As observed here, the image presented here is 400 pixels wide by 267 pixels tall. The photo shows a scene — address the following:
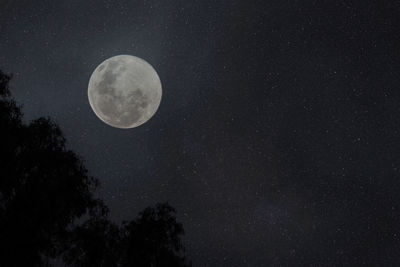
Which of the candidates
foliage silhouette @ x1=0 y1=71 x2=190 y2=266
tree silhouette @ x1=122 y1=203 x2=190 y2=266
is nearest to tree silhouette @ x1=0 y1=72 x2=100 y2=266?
foliage silhouette @ x1=0 y1=71 x2=190 y2=266

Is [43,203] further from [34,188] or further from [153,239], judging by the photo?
[153,239]

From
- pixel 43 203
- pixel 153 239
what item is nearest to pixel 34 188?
pixel 43 203

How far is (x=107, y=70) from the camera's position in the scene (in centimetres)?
3244

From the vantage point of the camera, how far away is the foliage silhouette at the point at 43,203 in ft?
41.5

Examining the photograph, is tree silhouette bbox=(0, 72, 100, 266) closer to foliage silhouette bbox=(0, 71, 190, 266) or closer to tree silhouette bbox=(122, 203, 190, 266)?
foliage silhouette bbox=(0, 71, 190, 266)

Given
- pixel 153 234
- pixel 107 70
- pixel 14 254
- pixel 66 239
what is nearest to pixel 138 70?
pixel 107 70

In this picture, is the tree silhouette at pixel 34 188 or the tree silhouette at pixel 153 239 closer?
the tree silhouette at pixel 34 188

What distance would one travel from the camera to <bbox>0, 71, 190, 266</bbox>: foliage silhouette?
12648mm

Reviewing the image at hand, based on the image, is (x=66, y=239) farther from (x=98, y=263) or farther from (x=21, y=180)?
(x=21, y=180)

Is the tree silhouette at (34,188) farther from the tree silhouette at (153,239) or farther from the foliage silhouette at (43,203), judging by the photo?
the tree silhouette at (153,239)

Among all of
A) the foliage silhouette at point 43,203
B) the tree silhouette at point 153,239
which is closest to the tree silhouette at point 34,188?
the foliage silhouette at point 43,203

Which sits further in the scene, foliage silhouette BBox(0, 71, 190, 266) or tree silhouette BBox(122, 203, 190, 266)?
tree silhouette BBox(122, 203, 190, 266)

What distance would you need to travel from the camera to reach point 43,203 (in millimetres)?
13195

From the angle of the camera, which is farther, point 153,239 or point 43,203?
point 153,239
